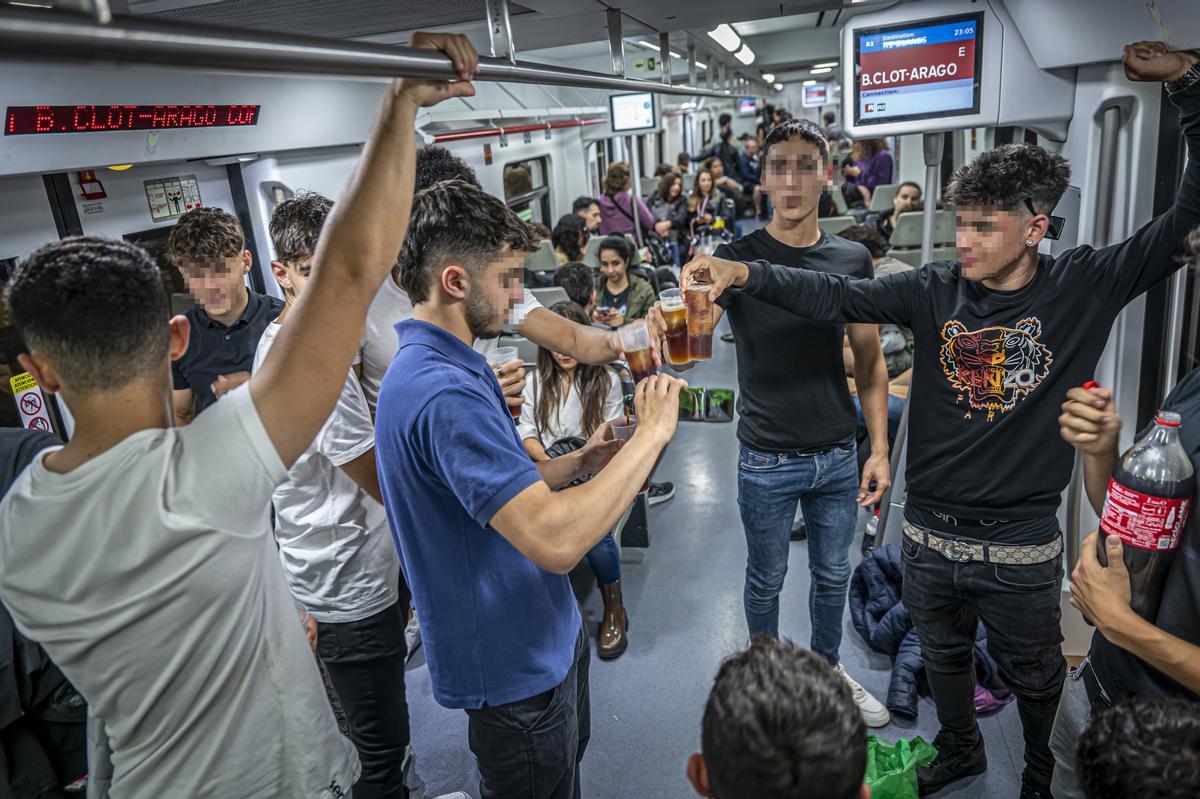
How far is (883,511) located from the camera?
146 inches

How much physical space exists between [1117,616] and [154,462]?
1775 millimetres

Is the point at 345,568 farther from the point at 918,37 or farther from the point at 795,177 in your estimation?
the point at 918,37

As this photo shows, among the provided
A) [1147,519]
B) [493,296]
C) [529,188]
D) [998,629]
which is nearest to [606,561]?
[998,629]

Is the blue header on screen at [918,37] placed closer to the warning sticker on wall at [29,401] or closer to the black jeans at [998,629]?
the black jeans at [998,629]

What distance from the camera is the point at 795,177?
253 cm

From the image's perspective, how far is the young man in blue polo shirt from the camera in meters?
1.46

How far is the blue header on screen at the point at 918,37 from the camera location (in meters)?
2.69

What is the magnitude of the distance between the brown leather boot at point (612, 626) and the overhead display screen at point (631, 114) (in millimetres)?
9031

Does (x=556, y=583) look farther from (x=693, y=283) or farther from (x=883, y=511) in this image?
(x=883, y=511)

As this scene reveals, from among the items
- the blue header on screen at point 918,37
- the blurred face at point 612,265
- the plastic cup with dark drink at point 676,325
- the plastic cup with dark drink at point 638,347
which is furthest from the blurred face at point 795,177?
the blurred face at point 612,265

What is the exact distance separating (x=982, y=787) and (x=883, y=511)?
1.37 m

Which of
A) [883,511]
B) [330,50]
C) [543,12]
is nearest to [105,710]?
[330,50]

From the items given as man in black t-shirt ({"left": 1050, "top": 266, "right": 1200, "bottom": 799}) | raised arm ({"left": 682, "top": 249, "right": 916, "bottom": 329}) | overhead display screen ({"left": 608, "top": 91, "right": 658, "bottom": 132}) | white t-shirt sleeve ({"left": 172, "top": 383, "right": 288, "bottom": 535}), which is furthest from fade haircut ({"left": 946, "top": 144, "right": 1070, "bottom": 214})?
overhead display screen ({"left": 608, "top": 91, "right": 658, "bottom": 132})

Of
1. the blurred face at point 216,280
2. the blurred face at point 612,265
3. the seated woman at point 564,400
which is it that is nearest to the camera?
the blurred face at point 216,280
